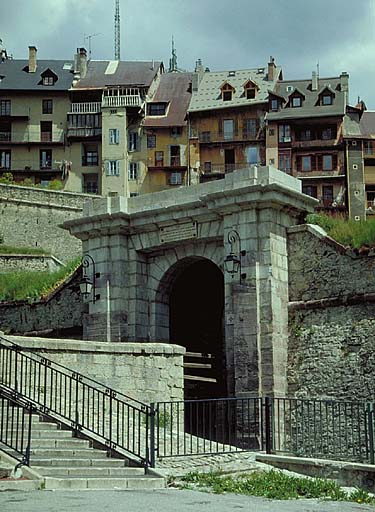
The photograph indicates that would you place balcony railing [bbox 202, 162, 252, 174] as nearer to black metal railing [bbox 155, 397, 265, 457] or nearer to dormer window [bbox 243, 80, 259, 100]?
dormer window [bbox 243, 80, 259, 100]

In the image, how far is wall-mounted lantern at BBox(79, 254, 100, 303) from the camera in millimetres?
25219

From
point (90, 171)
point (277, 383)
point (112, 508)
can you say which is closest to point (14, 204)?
point (90, 171)

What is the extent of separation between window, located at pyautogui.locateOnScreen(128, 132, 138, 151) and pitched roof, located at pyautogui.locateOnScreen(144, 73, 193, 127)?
1.17 meters

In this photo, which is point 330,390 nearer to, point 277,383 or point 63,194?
point 277,383

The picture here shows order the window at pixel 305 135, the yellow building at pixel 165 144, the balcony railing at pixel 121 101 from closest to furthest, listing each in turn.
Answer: the window at pixel 305 135 < the yellow building at pixel 165 144 < the balcony railing at pixel 121 101

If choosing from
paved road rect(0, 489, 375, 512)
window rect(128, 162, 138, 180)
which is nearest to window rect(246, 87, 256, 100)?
window rect(128, 162, 138, 180)

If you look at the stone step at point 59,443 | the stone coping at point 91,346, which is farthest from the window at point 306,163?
the stone step at point 59,443

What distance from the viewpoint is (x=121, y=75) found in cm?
6738

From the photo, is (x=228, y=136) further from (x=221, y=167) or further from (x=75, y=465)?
(x=75, y=465)

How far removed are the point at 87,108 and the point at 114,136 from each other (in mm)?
2943

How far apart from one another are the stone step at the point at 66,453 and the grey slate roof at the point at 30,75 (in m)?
54.1

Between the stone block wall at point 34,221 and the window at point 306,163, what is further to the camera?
the window at point 306,163

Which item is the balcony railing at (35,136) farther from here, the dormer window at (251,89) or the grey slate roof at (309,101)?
the grey slate roof at (309,101)

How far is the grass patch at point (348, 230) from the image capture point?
22.3 metres
